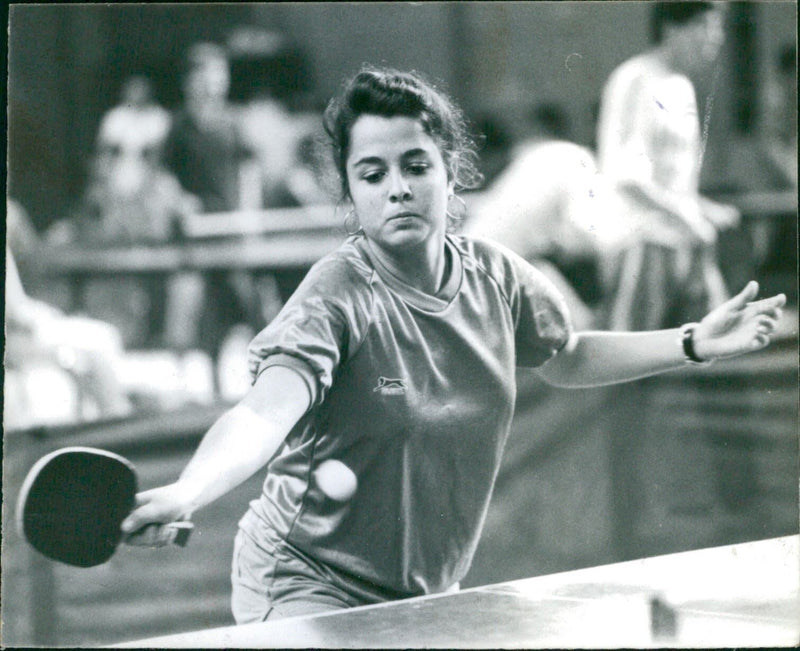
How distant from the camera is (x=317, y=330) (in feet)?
8.88

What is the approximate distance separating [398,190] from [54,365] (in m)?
1.69

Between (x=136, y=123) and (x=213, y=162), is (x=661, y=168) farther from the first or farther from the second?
(x=136, y=123)

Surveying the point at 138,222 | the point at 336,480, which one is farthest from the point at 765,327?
the point at 138,222

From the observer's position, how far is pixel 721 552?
10.3 feet

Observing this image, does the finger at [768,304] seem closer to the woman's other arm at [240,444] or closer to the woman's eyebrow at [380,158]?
the woman's eyebrow at [380,158]

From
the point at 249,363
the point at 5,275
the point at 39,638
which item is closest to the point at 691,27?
the point at 249,363

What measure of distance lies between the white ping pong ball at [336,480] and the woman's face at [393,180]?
1.68ft

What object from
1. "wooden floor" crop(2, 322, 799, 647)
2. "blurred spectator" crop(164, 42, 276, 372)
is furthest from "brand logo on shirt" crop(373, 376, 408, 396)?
"blurred spectator" crop(164, 42, 276, 372)

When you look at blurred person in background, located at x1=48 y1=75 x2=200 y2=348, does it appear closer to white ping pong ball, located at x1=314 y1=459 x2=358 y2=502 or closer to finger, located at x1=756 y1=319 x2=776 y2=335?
white ping pong ball, located at x1=314 y1=459 x2=358 y2=502

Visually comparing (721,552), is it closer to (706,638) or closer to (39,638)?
(706,638)

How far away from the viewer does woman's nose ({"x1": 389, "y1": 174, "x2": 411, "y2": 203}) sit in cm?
288

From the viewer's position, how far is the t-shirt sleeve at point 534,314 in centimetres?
302

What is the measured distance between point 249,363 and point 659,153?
1.62 meters

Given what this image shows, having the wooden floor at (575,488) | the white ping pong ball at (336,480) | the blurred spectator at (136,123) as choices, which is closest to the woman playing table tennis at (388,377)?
the white ping pong ball at (336,480)
